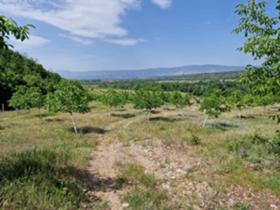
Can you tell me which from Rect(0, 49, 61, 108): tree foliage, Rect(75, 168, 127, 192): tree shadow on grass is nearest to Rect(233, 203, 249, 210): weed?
Rect(75, 168, 127, 192): tree shadow on grass

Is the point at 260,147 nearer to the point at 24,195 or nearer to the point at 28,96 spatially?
the point at 24,195

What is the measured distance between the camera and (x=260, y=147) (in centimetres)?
1230

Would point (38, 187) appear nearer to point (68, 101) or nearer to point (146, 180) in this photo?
point (146, 180)

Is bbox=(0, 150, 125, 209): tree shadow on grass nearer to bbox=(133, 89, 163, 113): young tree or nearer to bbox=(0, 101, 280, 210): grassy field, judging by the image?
bbox=(0, 101, 280, 210): grassy field

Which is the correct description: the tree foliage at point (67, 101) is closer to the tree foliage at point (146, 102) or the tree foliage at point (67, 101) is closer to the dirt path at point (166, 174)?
the dirt path at point (166, 174)

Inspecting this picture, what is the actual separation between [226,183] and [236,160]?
264 centimetres

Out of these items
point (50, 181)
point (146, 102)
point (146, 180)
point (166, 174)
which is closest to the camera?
point (50, 181)

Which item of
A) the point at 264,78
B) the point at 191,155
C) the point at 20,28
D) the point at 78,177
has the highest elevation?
the point at 20,28

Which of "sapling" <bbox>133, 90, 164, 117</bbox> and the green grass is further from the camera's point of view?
"sapling" <bbox>133, 90, 164, 117</bbox>

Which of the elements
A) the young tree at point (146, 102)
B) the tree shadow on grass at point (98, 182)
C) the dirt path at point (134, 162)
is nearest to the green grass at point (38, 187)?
the tree shadow on grass at point (98, 182)

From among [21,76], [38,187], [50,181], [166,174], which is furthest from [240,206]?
[21,76]

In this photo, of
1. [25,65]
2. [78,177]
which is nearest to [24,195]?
[78,177]

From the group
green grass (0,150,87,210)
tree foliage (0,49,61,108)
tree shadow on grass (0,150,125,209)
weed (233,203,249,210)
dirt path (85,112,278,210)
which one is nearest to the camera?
green grass (0,150,87,210)

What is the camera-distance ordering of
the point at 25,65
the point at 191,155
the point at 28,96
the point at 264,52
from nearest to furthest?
the point at 264,52
the point at 191,155
the point at 28,96
the point at 25,65
